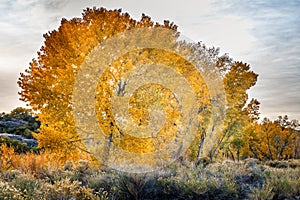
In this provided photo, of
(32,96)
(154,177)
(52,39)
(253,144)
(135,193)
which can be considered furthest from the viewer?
(253,144)

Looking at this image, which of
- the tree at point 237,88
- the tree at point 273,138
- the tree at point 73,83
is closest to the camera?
the tree at point 73,83

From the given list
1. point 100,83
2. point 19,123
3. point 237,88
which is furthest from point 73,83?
point 19,123

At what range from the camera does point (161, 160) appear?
1366 centimetres

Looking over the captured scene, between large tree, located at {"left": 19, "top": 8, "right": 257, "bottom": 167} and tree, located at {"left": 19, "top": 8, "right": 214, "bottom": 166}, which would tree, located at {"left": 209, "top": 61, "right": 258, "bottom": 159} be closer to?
large tree, located at {"left": 19, "top": 8, "right": 257, "bottom": 167}

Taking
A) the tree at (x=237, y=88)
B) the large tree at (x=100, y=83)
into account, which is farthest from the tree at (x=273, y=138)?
the large tree at (x=100, y=83)

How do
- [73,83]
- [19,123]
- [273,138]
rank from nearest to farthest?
[73,83] < [273,138] < [19,123]

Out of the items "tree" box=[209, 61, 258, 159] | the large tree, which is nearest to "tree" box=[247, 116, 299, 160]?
"tree" box=[209, 61, 258, 159]

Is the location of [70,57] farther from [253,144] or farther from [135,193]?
[253,144]

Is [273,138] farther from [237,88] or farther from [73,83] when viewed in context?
[73,83]

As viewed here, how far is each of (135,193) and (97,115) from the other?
318 centimetres

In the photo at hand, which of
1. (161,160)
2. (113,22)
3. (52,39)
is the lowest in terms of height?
(161,160)

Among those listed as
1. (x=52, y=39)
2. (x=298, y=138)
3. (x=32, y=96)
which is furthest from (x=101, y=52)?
(x=298, y=138)

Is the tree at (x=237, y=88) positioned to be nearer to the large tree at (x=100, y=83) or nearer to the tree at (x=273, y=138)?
the large tree at (x=100, y=83)

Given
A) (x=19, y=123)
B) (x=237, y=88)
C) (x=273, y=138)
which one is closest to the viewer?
(x=237, y=88)
